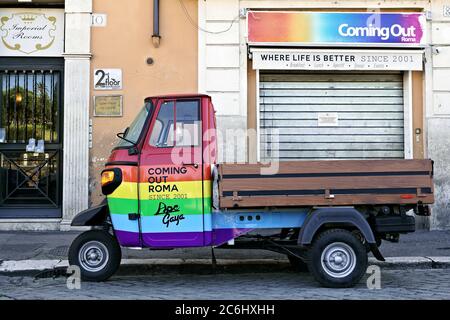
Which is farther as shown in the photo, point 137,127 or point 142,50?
point 142,50

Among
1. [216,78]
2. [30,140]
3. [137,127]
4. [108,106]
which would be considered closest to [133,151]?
[137,127]

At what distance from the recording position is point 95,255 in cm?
693

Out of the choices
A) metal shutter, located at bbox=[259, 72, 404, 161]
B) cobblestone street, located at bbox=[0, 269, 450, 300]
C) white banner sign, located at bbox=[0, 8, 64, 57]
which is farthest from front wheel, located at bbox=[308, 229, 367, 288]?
white banner sign, located at bbox=[0, 8, 64, 57]

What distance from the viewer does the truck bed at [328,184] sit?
6438 mm

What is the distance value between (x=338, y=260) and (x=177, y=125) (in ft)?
8.48

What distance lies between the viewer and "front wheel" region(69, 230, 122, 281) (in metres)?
6.87

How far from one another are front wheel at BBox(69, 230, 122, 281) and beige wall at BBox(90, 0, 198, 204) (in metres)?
4.51

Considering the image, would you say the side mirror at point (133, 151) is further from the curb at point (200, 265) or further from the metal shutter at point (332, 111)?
the metal shutter at point (332, 111)

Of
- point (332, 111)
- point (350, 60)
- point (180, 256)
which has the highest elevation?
point (350, 60)

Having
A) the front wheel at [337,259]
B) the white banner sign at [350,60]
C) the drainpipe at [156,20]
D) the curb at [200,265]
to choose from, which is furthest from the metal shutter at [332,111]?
the front wheel at [337,259]

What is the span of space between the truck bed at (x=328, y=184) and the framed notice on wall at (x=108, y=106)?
5389mm

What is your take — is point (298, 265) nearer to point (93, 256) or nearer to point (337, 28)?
point (93, 256)
